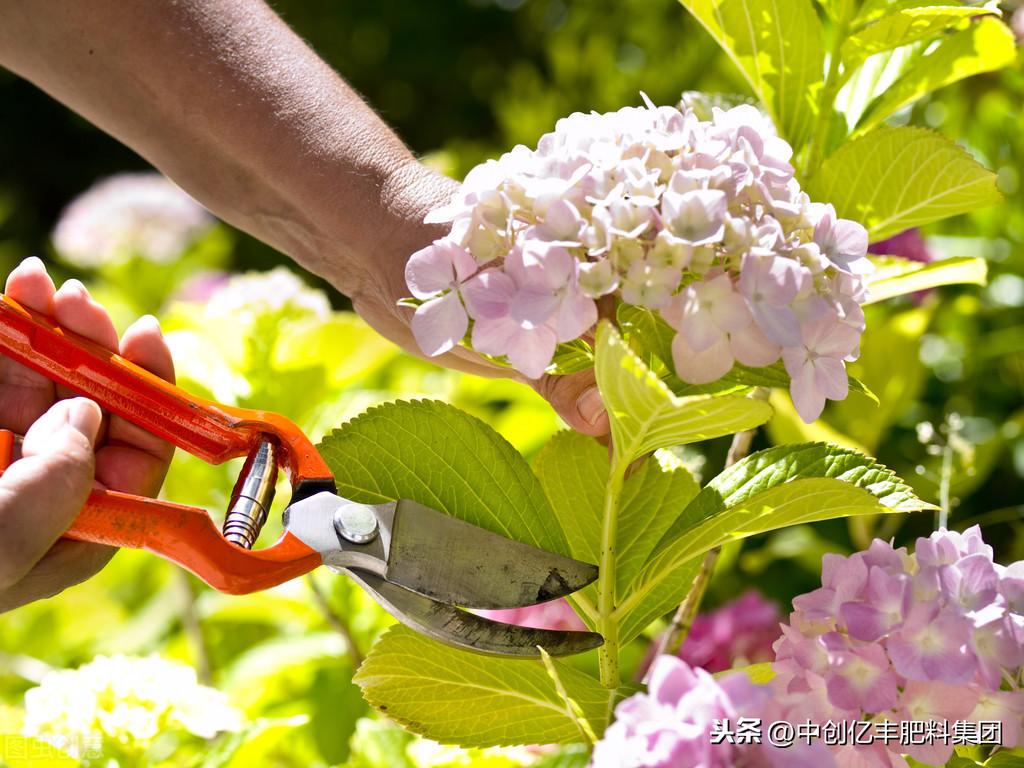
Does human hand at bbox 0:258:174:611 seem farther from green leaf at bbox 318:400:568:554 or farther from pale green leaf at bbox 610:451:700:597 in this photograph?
pale green leaf at bbox 610:451:700:597

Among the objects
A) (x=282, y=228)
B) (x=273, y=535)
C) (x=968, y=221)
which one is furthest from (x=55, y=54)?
(x=968, y=221)

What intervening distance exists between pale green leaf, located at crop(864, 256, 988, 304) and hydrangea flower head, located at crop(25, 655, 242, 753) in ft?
2.03

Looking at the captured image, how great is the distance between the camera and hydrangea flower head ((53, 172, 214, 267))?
2123 mm

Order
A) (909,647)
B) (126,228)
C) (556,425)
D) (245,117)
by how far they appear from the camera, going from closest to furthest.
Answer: (909,647), (245,117), (556,425), (126,228)

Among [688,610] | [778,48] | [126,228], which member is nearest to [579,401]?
[688,610]

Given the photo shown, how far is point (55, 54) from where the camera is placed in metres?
1.01

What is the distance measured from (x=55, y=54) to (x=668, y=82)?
1.19m

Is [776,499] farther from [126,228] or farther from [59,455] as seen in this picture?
[126,228]

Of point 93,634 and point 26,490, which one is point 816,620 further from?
point 93,634

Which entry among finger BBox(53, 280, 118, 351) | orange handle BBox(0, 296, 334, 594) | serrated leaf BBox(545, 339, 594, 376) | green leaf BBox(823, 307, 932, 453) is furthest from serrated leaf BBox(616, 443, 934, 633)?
green leaf BBox(823, 307, 932, 453)

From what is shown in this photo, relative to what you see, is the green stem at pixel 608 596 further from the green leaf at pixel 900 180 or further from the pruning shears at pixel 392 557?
the green leaf at pixel 900 180

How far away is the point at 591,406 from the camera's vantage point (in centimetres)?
69

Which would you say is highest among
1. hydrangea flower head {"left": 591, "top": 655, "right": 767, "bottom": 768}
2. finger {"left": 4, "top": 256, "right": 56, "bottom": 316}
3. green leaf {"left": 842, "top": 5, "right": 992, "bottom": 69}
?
green leaf {"left": 842, "top": 5, "right": 992, "bottom": 69}

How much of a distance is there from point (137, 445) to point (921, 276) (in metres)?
0.64
